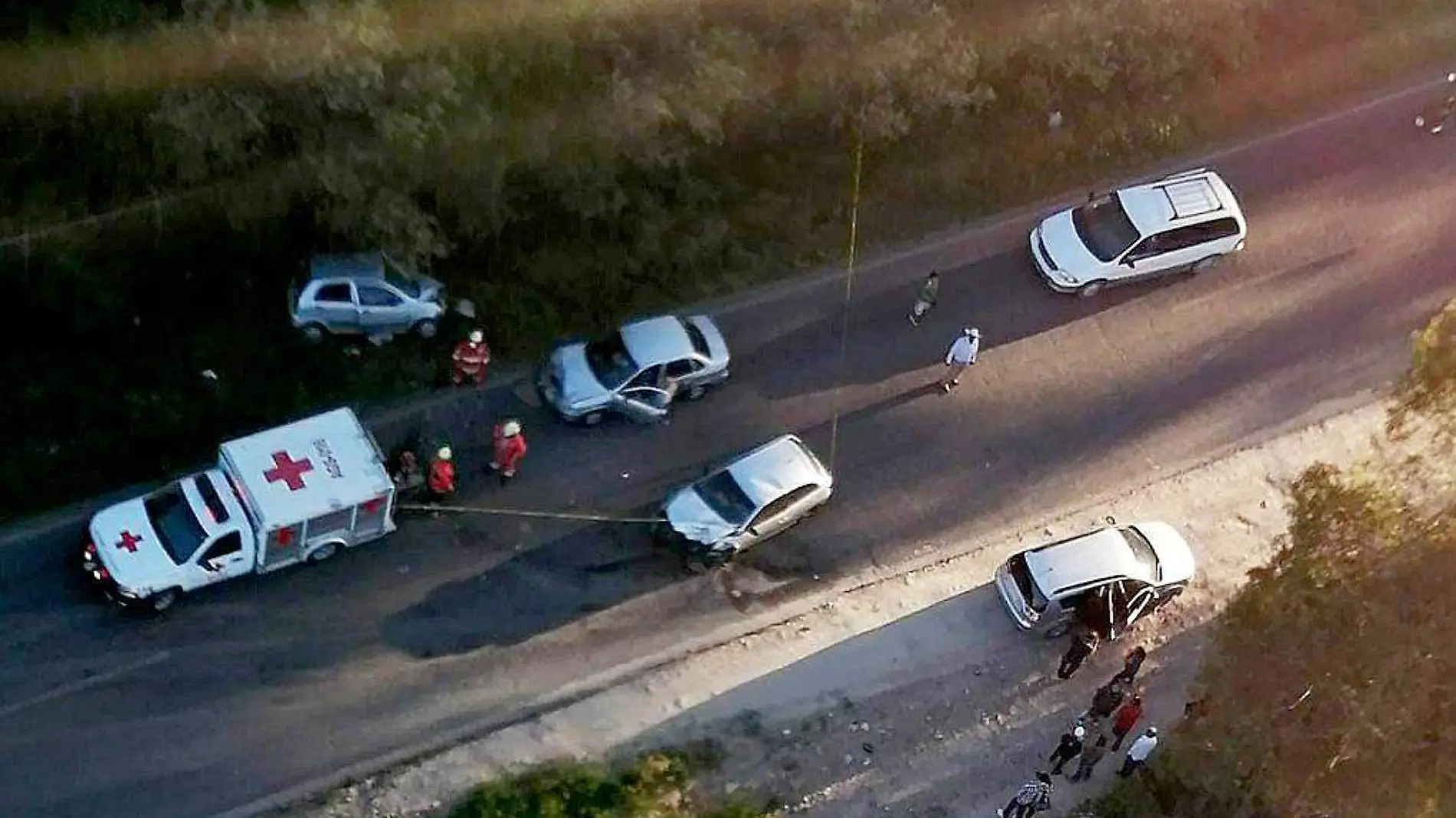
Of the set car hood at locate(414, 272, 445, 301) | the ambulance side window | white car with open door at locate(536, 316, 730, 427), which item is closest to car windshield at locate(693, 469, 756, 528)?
white car with open door at locate(536, 316, 730, 427)

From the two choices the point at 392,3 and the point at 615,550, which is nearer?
the point at 392,3

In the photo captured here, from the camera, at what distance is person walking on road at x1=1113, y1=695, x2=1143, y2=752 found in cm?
1936

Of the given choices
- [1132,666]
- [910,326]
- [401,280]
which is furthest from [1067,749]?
[401,280]

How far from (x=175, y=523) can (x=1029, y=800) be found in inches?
420

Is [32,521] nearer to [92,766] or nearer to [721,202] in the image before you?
[92,766]

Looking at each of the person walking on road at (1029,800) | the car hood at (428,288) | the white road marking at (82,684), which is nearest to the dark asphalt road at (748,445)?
the white road marking at (82,684)

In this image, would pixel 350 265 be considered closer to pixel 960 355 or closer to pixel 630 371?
pixel 630 371

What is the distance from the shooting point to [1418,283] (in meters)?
25.5

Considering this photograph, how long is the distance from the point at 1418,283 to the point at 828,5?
35.3 feet

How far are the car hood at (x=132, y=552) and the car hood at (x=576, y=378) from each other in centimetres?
555

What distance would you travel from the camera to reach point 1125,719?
63.7 ft

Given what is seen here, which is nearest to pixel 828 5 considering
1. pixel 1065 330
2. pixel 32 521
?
pixel 1065 330

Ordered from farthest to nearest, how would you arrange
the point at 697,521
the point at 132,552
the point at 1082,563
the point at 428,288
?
the point at 428,288 < the point at 697,521 < the point at 1082,563 < the point at 132,552

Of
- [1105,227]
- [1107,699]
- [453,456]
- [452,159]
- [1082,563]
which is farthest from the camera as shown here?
[1105,227]
